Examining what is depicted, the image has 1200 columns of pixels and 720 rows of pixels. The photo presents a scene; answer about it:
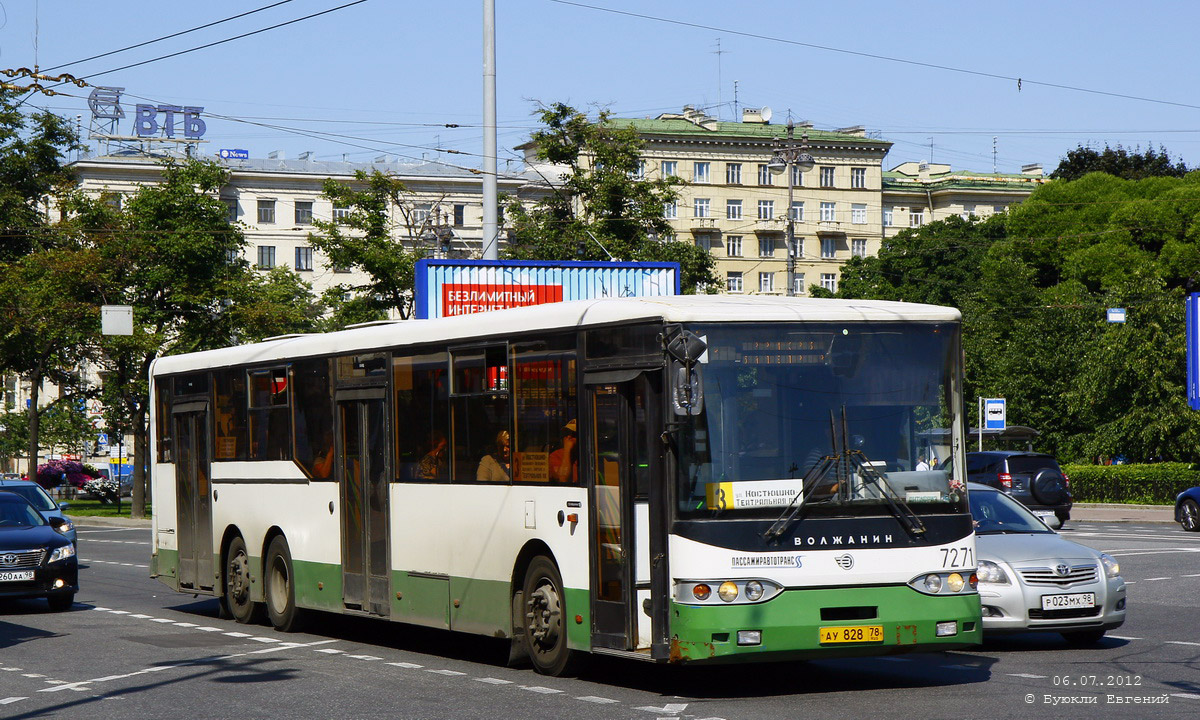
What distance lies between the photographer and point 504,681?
12.0 m

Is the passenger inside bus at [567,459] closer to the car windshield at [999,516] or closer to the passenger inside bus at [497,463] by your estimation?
the passenger inside bus at [497,463]

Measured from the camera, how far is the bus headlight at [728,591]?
34.4 ft

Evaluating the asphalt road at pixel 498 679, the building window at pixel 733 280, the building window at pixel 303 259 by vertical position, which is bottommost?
the asphalt road at pixel 498 679

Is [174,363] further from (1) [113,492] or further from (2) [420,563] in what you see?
(1) [113,492]

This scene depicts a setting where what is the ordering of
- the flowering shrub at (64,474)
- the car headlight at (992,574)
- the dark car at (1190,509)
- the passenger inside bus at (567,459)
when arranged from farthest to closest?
the flowering shrub at (64,474)
the dark car at (1190,509)
the car headlight at (992,574)
the passenger inside bus at (567,459)

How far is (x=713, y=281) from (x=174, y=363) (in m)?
50.7

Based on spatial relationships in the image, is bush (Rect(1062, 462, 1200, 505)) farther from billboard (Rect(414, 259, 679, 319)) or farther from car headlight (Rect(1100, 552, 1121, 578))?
car headlight (Rect(1100, 552, 1121, 578))

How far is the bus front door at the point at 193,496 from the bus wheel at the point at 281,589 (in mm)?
1601

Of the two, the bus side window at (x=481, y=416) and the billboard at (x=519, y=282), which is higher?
the billboard at (x=519, y=282)

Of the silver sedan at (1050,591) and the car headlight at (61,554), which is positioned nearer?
the silver sedan at (1050,591)

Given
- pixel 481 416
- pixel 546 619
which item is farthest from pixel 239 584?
pixel 546 619

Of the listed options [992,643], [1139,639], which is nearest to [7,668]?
[992,643]

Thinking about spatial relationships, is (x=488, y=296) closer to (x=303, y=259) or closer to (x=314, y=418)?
(x=314, y=418)

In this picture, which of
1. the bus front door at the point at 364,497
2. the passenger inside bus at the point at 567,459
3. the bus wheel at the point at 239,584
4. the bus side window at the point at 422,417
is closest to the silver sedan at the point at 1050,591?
the passenger inside bus at the point at 567,459
